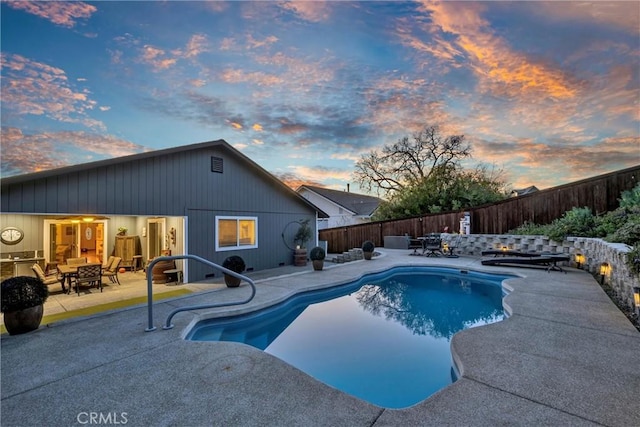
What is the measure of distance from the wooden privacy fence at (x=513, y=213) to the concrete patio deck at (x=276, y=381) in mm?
9539

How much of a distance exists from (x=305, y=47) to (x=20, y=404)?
1087cm

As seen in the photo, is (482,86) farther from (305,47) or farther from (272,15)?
(272,15)

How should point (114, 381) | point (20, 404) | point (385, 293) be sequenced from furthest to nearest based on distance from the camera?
point (385, 293), point (114, 381), point (20, 404)

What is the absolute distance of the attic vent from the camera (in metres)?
9.50

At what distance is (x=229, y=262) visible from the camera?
26.4 ft

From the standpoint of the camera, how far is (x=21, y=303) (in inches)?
176

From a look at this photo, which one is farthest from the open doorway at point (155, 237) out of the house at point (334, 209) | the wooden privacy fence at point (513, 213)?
the house at point (334, 209)

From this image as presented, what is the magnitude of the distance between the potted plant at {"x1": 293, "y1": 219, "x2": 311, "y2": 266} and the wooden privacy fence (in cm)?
593

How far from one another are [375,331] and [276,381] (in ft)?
10.1

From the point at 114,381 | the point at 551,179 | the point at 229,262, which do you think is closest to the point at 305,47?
the point at 229,262

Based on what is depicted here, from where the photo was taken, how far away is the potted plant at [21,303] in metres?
4.39

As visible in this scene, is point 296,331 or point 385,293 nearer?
point 296,331
